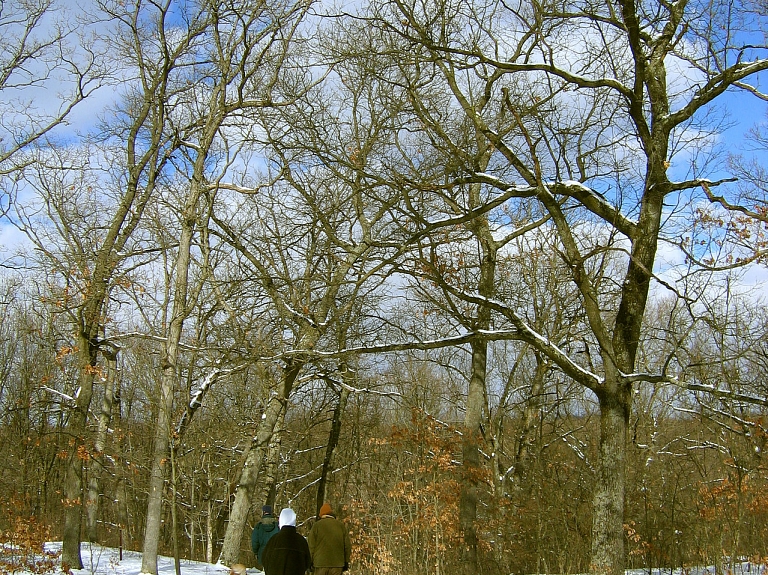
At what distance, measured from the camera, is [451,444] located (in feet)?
43.0

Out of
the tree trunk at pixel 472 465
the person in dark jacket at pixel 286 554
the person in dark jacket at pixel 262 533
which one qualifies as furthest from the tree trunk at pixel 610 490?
the person in dark jacket at pixel 262 533

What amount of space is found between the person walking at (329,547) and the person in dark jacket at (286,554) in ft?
2.03

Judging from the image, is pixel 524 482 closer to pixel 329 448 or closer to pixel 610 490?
pixel 329 448

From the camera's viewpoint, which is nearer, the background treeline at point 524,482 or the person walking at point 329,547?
the person walking at point 329,547

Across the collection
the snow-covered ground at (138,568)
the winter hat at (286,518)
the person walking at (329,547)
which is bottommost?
the snow-covered ground at (138,568)

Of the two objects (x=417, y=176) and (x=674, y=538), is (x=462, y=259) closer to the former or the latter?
(x=417, y=176)

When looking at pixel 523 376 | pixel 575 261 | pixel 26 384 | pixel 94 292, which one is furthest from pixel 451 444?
pixel 26 384

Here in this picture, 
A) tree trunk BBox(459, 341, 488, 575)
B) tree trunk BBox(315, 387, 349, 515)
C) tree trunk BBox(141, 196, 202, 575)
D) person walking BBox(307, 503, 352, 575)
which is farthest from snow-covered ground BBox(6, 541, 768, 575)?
tree trunk BBox(315, 387, 349, 515)

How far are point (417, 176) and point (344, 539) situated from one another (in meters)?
4.73

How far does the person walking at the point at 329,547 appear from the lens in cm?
866

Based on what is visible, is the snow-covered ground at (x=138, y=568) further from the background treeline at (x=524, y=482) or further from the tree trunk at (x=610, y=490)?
the tree trunk at (x=610, y=490)

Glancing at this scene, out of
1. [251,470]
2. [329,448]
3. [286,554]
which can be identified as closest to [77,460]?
[251,470]

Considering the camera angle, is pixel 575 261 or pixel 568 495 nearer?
pixel 575 261

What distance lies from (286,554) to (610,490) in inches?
159
